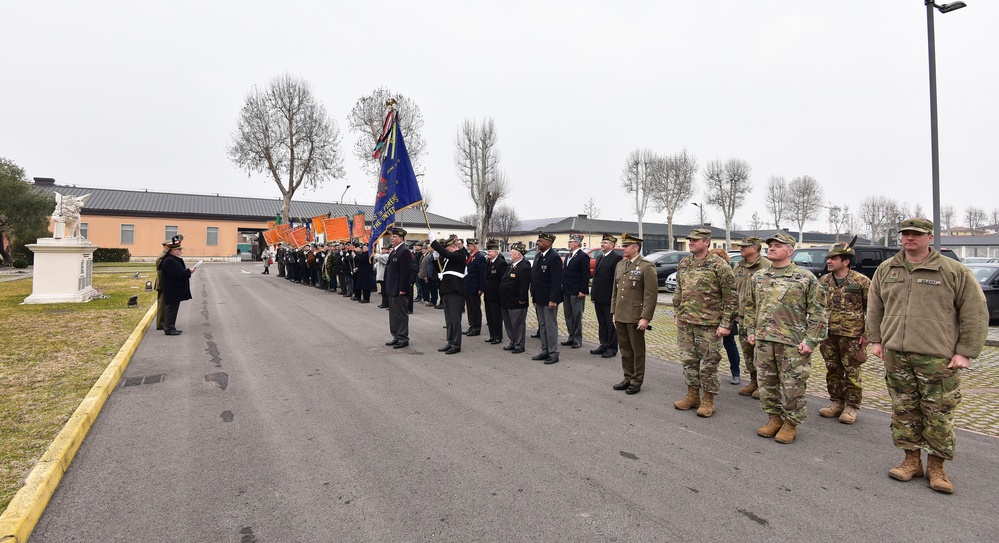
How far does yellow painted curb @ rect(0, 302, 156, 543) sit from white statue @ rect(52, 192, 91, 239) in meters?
10.4

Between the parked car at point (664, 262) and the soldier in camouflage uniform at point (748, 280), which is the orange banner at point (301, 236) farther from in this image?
the soldier in camouflage uniform at point (748, 280)

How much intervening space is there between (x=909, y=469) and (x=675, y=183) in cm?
5553

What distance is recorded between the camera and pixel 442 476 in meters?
3.84

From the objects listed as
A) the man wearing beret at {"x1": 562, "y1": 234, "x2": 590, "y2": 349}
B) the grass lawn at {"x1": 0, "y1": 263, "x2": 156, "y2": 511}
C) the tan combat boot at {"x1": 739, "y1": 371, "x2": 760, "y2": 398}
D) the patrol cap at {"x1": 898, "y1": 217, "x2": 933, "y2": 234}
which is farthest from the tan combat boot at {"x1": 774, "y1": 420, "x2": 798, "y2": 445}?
the grass lawn at {"x1": 0, "y1": 263, "x2": 156, "y2": 511}

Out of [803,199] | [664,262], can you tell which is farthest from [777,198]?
[664,262]

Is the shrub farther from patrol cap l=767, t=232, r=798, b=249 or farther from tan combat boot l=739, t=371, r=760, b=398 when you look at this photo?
patrol cap l=767, t=232, r=798, b=249

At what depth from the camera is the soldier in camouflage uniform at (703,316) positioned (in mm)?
5293

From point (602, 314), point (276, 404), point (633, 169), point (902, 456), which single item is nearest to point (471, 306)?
point (602, 314)

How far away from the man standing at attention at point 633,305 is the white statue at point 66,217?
14665 millimetres

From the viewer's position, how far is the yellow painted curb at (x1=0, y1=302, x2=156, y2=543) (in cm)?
303

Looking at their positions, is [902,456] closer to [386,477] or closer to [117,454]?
[386,477]

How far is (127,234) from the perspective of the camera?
52.6 m

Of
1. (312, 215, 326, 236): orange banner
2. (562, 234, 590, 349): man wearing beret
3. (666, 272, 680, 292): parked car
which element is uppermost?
(312, 215, 326, 236): orange banner

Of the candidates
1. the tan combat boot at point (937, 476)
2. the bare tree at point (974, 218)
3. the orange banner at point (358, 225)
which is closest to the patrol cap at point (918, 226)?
Result: the tan combat boot at point (937, 476)
